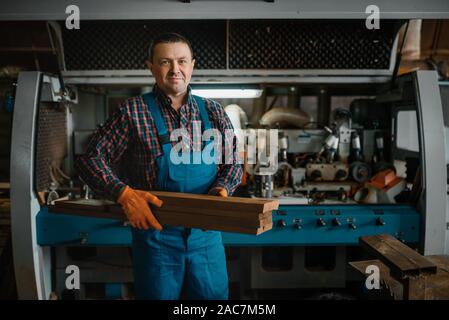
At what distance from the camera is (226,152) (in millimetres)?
1702

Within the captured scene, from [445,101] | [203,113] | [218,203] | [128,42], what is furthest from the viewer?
[128,42]

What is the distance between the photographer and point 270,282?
2.49m

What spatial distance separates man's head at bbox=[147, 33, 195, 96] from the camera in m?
1.56

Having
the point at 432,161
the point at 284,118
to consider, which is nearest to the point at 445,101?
the point at 432,161

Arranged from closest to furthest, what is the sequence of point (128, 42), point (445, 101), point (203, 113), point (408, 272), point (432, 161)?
point (408, 272) < point (203, 113) < point (432, 161) < point (445, 101) < point (128, 42)

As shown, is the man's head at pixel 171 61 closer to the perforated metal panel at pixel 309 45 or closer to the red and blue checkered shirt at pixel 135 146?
the red and blue checkered shirt at pixel 135 146

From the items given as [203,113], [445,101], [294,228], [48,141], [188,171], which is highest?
[445,101]

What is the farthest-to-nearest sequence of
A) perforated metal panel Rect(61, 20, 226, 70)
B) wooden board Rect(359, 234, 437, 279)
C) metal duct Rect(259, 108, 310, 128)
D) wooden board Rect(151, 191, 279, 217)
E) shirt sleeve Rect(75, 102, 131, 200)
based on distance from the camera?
metal duct Rect(259, 108, 310, 128)
perforated metal panel Rect(61, 20, 226, 70)
shirt sleeve Rect(75, 102, 131, 200)
wooden board Rect(151, 191, 279, 217)
wooden board Rect(359, 234, 437, 279)

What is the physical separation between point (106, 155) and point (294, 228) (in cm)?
109

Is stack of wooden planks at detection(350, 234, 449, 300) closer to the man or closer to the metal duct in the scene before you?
the man

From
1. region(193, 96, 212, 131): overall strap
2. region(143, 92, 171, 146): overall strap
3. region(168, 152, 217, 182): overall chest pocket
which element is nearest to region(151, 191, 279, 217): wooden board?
region(168, 152, 217, 182): overall chest pocket

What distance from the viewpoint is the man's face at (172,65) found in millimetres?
1562

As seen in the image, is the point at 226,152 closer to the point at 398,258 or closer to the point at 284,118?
the point at 398,258

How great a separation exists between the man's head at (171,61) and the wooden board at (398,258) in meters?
0.93
